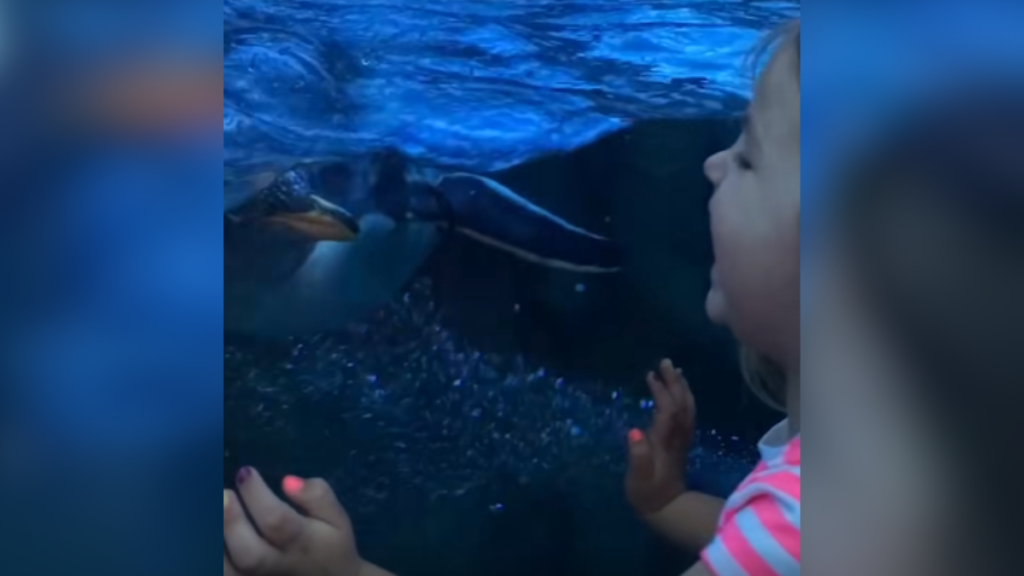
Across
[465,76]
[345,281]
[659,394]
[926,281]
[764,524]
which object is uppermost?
[465,76]

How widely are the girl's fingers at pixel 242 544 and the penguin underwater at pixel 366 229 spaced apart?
0.76 ft

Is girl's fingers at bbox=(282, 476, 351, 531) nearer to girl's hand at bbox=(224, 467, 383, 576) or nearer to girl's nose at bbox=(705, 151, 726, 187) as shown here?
girl's hand at bbox=(224, 467, 383, 576)

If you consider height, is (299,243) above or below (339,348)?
above

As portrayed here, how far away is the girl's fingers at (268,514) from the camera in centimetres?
129

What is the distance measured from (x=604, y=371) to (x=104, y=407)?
0.62m

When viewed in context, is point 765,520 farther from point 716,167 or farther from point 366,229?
point 366,229

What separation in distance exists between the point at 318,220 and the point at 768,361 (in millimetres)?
594

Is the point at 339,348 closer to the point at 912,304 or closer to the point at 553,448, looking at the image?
the point at 553,448

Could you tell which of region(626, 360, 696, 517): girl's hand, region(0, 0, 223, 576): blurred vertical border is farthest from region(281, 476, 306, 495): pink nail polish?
region(626, 360, 696, 517): girl's hand

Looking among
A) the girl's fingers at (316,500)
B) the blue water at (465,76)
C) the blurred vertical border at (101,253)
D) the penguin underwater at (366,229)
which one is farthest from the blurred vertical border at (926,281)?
the blurred vertical border at (101,253)

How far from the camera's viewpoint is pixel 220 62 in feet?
4.09

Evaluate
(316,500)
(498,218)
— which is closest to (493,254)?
(498,218)

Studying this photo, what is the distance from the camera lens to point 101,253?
1.23 metres

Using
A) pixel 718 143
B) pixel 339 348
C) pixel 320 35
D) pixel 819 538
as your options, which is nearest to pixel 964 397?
pixel 819 538
